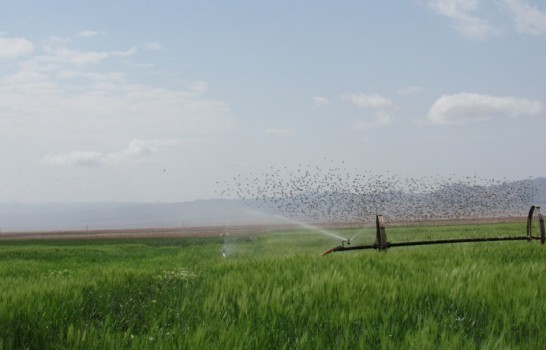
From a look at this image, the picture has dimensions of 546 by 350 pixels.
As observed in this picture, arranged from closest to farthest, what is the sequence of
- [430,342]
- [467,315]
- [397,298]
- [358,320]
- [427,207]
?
[430,342] → [358,320] → [467,315] → [397,298] → [427,207]

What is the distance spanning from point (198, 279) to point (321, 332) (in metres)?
4.42

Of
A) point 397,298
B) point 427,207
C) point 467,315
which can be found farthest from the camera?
point 427,207

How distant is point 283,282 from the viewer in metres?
8.25

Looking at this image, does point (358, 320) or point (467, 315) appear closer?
point (358, 320)

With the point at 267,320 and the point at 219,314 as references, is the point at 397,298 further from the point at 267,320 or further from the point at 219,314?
the point at 219,314

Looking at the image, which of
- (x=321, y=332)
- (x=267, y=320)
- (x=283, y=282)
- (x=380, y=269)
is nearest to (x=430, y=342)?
(x=321, y=332)

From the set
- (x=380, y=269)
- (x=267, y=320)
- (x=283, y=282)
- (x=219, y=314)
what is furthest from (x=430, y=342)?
(x=380, y=269)

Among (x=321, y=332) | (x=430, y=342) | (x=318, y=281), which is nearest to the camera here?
(x=430, y=342)

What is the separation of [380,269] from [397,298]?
114 inches

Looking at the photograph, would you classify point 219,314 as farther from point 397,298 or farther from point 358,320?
point 397,298

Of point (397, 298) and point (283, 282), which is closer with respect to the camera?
point (397, 298)

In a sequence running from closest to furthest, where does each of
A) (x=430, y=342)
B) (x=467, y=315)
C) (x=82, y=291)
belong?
1. (x=430, y=342)
2. (x=467, y=315)
3. (x=82, y=291)

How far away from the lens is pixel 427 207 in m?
184

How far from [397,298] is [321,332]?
1.71 metres
